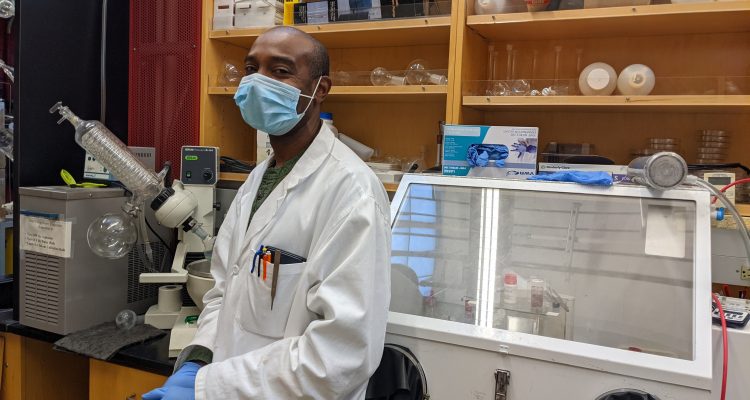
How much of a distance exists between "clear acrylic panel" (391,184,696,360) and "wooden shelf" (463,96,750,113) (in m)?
0.44

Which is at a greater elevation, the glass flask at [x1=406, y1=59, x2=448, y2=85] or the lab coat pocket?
the glass flask at [x1=406, y1=59, x2=448, y2=85]

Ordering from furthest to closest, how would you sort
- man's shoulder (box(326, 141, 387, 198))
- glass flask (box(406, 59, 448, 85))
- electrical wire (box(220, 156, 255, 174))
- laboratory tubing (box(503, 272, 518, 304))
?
electrical wire (box(220, 156, 255, 174)), glass flask (box(406, 59, 448, 85)), laboratory tubing (box(503, 272, 518, 304)), man's shoulder (box(326, 141, 387, 198))

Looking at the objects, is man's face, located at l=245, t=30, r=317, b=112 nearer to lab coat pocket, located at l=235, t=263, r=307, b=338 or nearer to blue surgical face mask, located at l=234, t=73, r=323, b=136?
blue surgical face mask, located at l=234, t=73, r=323, b=136

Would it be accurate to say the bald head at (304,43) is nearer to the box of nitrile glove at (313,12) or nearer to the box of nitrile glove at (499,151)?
the box of nitrile glove at (499,151)

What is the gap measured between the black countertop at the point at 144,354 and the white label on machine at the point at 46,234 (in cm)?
30

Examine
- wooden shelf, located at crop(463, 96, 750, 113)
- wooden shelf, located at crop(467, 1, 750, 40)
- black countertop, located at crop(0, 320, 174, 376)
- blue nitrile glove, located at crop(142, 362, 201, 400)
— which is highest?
wooden shelf, located at crop(467, 1, 750, 40)

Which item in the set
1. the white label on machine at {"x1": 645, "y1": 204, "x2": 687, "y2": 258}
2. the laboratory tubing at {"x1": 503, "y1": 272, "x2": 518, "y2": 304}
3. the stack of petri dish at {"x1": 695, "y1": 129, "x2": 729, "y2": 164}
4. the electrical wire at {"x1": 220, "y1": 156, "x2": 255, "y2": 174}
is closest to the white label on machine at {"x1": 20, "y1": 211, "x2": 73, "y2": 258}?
the electrical wire at {"x1": 220, "y1": 156, "x2": 255, "y2": 174}

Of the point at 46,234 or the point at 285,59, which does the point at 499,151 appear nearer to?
the point at 285,59

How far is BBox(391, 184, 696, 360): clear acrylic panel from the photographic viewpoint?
4.57 ft

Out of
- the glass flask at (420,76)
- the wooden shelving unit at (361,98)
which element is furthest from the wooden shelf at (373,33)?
the glass flask at (420,76)

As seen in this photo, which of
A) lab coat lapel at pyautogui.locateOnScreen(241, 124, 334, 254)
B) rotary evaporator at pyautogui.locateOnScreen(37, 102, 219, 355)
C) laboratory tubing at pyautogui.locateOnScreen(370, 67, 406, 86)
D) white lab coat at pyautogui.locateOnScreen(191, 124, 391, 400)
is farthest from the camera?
laboratory tubing at pyautogui.locateOnScreen(370, 67, 406, 86)

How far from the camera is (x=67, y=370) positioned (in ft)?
7.61

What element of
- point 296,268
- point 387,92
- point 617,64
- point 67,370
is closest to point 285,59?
point 296,268

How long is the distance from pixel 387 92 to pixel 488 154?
48 cm
